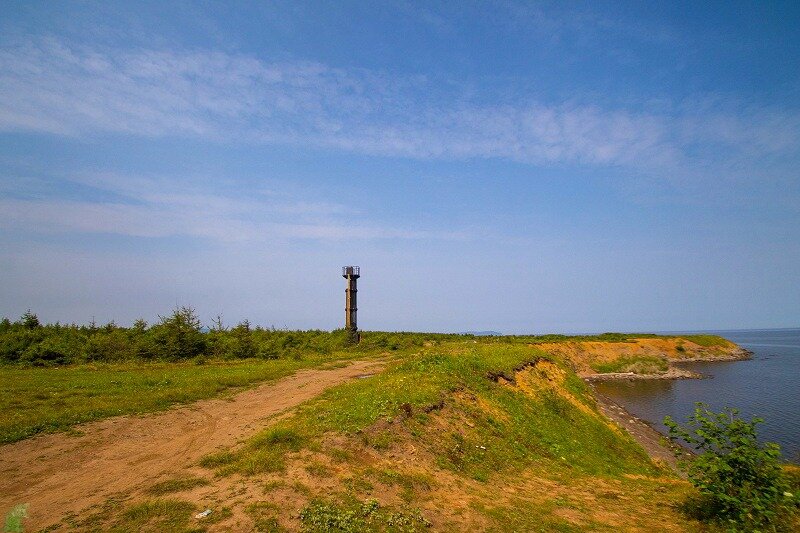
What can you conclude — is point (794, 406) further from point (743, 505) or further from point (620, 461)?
point (743, 505)

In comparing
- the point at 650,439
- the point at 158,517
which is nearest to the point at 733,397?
the point at 650,439

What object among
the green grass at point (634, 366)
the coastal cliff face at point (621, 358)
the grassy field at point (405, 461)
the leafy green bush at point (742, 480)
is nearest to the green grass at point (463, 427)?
the grassy field at point (405, 461)

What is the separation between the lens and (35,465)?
468 inches

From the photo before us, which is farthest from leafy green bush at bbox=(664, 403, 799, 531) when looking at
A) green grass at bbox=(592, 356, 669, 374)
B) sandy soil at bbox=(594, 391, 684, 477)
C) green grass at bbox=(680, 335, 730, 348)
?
green grass at bbox=(680, 335, 730, 348)

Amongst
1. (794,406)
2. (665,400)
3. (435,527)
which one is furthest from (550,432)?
(794,406)

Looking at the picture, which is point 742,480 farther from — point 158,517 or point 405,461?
point 158,517

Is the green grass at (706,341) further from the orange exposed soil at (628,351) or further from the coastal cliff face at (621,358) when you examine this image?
the coastal cliff face at (621,358)

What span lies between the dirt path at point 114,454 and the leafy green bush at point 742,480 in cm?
1434

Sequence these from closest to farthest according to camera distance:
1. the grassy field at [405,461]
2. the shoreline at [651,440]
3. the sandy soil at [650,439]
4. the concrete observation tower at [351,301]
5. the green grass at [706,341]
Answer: the grassy field at [405,461]
the shoreline at [651,440]
the sandy soil at [650,439]
the concrete observation tower at [351,301]
the green grass at [706,341]

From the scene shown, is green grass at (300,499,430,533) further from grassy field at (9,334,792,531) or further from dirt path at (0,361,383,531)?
dirt path at (0,361,383,531)

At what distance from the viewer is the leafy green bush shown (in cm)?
900

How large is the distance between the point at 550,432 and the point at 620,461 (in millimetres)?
3718

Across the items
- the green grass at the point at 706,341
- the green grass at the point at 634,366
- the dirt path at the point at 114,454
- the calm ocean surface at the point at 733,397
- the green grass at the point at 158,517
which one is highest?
the green grass at the point at 158,517

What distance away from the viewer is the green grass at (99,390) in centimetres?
1584
